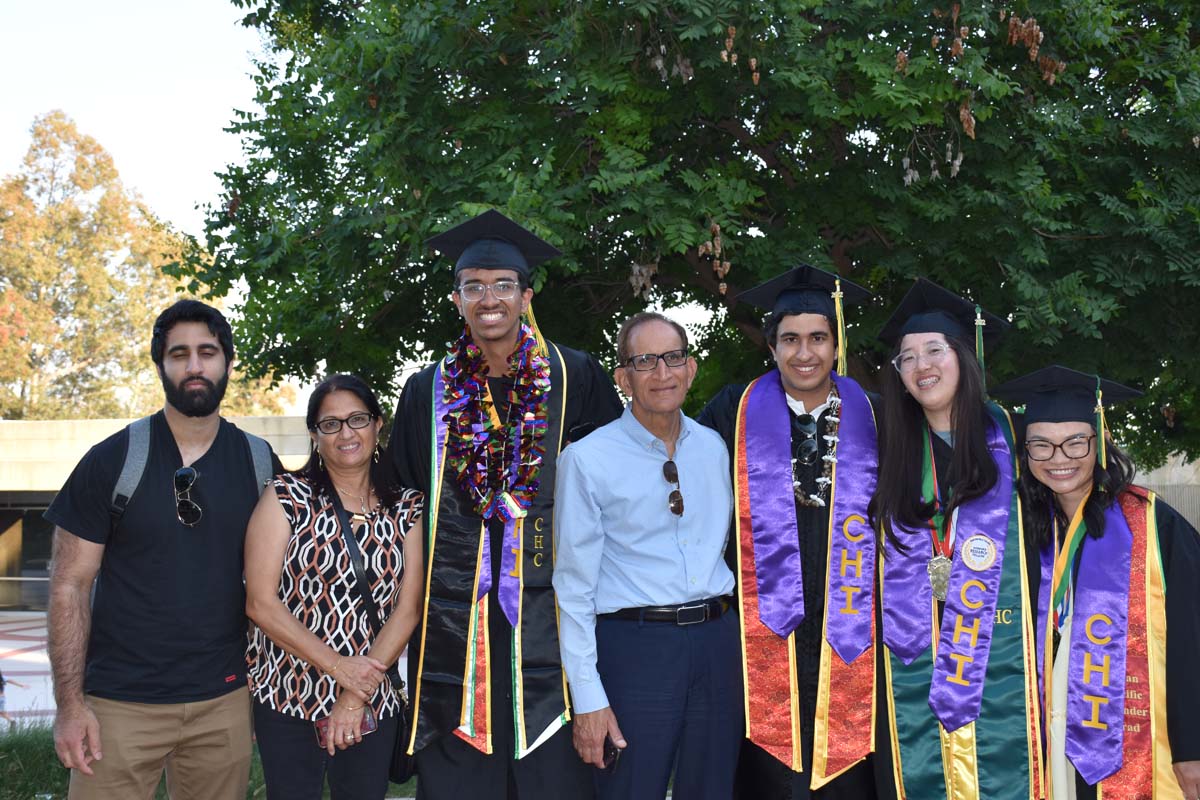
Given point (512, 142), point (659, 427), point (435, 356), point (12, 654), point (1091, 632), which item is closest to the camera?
point (1091, 632)

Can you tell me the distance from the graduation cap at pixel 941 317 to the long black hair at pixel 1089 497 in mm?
442

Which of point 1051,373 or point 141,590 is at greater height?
point 1051,373

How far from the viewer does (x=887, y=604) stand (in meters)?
3.51

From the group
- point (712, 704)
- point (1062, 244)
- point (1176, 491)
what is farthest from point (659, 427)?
point (1176, 491)

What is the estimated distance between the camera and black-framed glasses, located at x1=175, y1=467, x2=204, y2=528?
3.38 metres

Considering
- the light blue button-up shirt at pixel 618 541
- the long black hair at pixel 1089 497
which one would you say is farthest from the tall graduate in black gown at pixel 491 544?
the long black hair at pixel 1089 497

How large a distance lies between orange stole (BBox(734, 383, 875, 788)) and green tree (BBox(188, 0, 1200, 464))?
4066mm

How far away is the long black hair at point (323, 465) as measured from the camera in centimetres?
344

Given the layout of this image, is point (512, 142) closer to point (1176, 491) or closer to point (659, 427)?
point (659, 427)

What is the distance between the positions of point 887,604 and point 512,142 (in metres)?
5.38

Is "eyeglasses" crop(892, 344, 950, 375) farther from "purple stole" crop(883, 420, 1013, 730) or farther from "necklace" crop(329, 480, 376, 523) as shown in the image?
"necklace" crop(329, 480, 376, 523)

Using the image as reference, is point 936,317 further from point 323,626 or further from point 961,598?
point 323,626

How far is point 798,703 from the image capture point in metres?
3.54

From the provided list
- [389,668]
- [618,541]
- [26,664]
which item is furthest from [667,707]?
[26,664]
